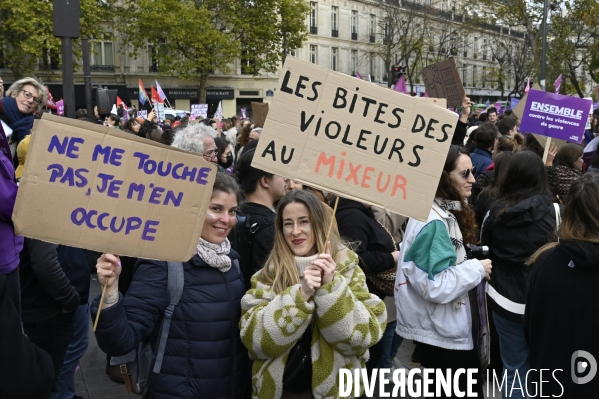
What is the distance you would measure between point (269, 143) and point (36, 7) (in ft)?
103

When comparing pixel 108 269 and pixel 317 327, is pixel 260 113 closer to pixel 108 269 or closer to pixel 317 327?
pixel 317 327

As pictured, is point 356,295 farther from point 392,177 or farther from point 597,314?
point 597,314

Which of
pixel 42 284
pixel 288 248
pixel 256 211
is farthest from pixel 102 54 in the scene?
pixel 288 248

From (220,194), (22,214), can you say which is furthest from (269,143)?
(22,214)

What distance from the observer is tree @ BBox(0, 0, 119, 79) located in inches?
1196

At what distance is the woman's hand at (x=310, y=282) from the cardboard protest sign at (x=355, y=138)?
0.37 meters

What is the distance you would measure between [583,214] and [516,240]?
140 centimetres

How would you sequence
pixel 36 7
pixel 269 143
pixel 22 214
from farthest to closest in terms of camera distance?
1. pixel 36 7
2. pixel 269 143
3. pixel 22 214

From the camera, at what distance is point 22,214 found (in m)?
2.44

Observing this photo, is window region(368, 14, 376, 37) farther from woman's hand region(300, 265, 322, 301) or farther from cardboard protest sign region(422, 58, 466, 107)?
woman's hand region(300, 265, 322, 301)

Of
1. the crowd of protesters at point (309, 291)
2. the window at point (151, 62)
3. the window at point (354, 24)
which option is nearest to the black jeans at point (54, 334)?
the crowd of protesters at point (309, 291)

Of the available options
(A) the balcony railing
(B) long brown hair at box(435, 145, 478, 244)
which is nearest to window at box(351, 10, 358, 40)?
(A) the balcony railing

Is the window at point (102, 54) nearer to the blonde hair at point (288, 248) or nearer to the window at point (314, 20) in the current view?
the window at point (314, 20)

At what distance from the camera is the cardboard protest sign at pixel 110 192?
97.7 inches
